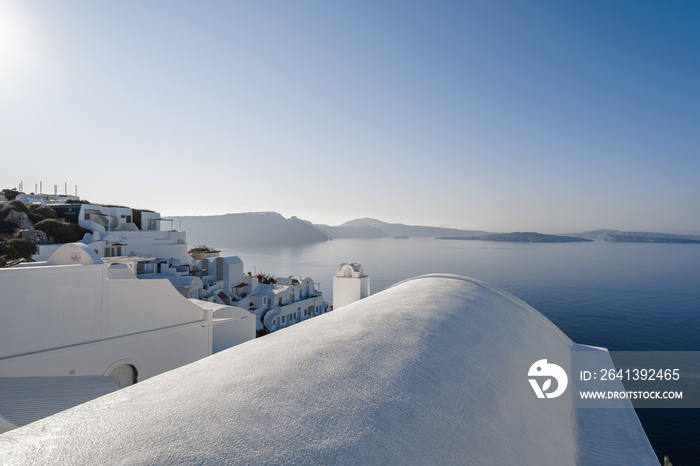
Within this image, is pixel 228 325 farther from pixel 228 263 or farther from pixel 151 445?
pixel 228 263

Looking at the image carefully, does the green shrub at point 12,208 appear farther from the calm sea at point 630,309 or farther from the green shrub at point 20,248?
the calm sea at point 630,309

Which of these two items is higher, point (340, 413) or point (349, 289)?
point (340, 413)

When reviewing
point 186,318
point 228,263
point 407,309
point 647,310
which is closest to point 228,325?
point 186,318

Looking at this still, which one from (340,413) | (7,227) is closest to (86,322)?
(340,413)

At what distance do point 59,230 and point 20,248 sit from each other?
4.45 m

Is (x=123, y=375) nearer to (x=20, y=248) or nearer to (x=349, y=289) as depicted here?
(x=349, y=289)

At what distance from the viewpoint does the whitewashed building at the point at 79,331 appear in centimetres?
468

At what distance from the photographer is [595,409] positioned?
16.8ft

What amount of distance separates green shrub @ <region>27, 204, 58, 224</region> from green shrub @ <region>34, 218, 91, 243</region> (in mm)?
1777

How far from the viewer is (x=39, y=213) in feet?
85.1

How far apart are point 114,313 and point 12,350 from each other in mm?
1337

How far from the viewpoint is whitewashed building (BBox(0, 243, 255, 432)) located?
4.68 m

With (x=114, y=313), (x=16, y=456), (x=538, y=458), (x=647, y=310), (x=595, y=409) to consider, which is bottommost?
(x=647, y=310)

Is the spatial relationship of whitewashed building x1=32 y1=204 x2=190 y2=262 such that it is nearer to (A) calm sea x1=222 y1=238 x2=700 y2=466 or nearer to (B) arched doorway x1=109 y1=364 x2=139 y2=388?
(A) calm sea x1=222 y1=238 x2=700 y2=466
